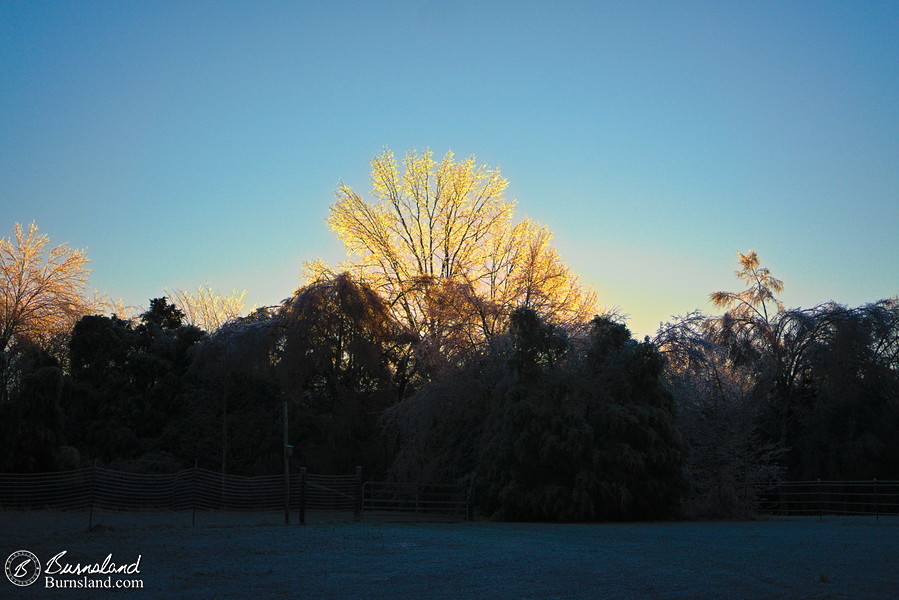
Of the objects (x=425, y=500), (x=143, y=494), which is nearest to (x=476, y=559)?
(x=425, y=500)

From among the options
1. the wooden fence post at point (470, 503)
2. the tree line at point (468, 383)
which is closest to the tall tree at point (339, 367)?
the tree line at point (468, 383)

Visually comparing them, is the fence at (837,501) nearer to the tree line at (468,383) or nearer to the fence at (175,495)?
the tree line at (468,383)

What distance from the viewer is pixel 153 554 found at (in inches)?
556

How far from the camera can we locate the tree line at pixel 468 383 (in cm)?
2475

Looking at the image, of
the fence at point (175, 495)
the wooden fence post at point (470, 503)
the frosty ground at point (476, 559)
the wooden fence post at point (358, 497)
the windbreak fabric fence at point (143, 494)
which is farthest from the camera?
the windbreak fabric fence at point (143, 494)

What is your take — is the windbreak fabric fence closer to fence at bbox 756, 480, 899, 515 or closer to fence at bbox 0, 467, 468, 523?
fence at bbox 0, 467, 468, 523

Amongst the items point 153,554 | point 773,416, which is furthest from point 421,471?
point 773,416

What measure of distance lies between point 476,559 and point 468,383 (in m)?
15.0

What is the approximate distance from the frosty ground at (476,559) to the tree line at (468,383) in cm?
396

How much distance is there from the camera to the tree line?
24750mm

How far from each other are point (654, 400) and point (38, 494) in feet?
65.4

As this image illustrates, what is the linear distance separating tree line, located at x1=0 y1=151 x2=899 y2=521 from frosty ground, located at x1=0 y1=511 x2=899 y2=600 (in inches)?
156

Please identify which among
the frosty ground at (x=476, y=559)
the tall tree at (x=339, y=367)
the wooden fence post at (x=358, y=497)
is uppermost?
the tall tree at (x=339, y=367)

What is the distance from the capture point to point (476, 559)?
1336 cm
